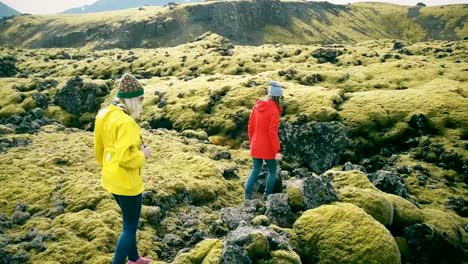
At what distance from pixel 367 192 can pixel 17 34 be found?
21202 centimetres

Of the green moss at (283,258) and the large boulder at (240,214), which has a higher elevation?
the green moss at (283,258)

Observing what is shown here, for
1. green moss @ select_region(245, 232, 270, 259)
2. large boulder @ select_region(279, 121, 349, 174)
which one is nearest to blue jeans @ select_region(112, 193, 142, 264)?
green moss @ select_region(245, 232, 270, 259)

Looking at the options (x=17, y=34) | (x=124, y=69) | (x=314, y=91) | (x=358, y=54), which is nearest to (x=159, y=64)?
(x=124, y=69)

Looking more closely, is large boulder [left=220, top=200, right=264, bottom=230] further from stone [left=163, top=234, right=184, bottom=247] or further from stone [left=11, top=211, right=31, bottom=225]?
stone [left=11, top=211, right=31, bottom=225]

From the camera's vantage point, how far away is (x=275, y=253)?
11328mm

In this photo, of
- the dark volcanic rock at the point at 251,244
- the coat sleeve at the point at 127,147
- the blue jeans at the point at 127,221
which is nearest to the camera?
the coat sleeve at the point at 127,147

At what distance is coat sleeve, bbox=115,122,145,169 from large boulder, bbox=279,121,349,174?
21.1 m

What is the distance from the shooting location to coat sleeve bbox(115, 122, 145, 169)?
8688 mm

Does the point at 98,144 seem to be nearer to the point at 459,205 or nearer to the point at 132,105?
the point at 132,105

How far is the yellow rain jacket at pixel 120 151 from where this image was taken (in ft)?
28.6

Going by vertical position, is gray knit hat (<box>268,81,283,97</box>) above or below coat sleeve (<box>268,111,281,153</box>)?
above

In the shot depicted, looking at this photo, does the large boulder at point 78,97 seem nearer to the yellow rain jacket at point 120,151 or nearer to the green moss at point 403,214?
the green moss at point 403,214

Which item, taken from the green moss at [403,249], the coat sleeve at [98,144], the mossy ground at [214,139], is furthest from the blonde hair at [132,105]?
the green moss at [403,249]

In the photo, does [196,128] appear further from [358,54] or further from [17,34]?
Answer: [17,34]
